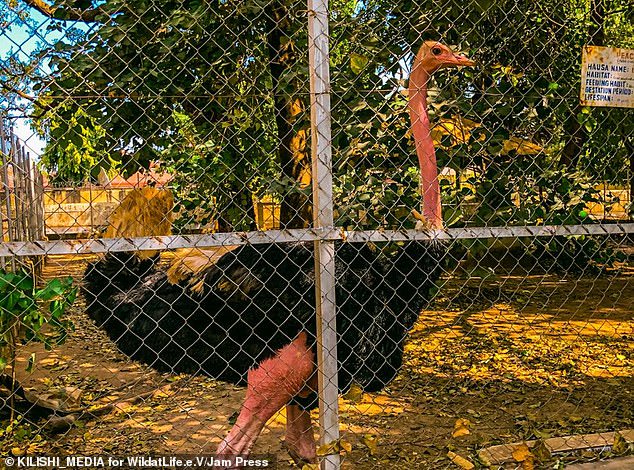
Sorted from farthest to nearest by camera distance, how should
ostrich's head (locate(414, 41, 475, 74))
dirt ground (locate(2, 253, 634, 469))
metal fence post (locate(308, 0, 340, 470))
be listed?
dirt ground (locate(2, 253, 634, 469)) → ostrich's head (locate(414, 41, 475, 74)) → metal fence post (locate(308, 0, 340, 470))

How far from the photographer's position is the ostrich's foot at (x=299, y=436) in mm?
3270

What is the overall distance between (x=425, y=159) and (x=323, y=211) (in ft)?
2.05

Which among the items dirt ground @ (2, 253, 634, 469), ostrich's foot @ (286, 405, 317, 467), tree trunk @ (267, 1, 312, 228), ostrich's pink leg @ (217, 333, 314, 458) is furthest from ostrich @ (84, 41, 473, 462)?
tree trunk @ (267, 1, 312, 228)

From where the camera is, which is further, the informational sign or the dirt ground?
the dirt ground

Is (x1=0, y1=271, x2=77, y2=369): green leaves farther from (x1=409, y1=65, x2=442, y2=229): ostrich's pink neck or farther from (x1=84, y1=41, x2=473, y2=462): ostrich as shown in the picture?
(x1=409, y1=65, x2=442, y2=229): ostrich's pink neck

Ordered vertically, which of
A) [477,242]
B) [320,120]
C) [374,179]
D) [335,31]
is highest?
[335,31]

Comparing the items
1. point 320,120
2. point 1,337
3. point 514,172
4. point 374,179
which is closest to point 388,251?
point 374,179

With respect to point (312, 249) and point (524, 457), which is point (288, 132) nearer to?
point (312, 249)

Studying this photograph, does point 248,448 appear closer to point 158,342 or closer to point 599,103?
point 158,342

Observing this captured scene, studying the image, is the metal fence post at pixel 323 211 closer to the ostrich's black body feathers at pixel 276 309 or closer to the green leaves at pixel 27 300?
the ostrich's black body feathers at pixel 276 309

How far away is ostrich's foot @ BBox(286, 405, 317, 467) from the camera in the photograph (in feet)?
10.7

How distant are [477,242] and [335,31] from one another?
81.3 inches

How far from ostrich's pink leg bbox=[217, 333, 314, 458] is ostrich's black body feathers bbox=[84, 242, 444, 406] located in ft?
0.20

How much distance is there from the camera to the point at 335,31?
201 inches
